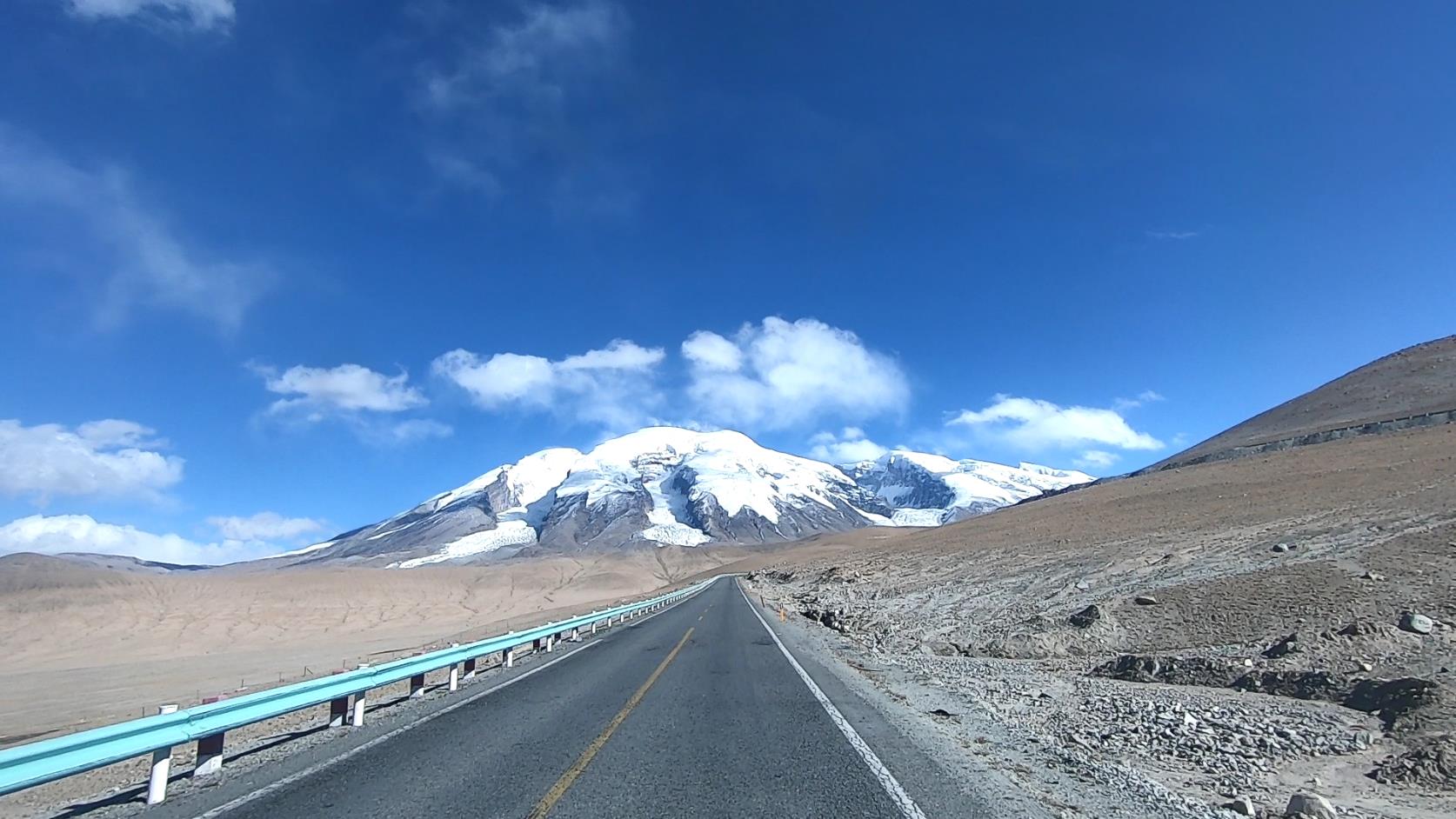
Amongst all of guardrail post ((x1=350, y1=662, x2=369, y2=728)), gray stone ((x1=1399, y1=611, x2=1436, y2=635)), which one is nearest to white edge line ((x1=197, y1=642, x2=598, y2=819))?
guardrail post ((x1=350, y1=662, x2=369, y2=728))

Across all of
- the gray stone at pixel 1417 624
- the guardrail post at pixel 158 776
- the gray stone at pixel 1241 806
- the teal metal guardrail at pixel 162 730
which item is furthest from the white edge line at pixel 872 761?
the gray stone at pixel 1417 624

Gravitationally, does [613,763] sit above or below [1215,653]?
above

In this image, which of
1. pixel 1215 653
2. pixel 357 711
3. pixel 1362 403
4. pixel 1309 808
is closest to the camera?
pixel 1309 808

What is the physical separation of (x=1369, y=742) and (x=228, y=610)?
238ft

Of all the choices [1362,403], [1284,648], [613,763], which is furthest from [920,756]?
[1362,403]

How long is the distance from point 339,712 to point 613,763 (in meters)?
5.40

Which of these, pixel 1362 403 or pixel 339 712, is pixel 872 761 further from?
pixel 1362 403

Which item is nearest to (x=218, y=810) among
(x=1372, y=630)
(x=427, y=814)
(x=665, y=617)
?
(x=427, y=814)

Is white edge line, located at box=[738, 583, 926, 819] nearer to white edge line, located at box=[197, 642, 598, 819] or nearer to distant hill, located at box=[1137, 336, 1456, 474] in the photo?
white edge line, located at box=[197, 642, 598, 819]

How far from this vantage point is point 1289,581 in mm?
20422

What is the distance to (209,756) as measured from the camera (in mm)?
8836

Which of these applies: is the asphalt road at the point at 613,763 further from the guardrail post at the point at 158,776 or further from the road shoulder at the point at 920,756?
the guardrail post at the point at 158,776

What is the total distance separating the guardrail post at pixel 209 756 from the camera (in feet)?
28.7

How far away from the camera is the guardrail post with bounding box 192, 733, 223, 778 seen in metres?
8.75
